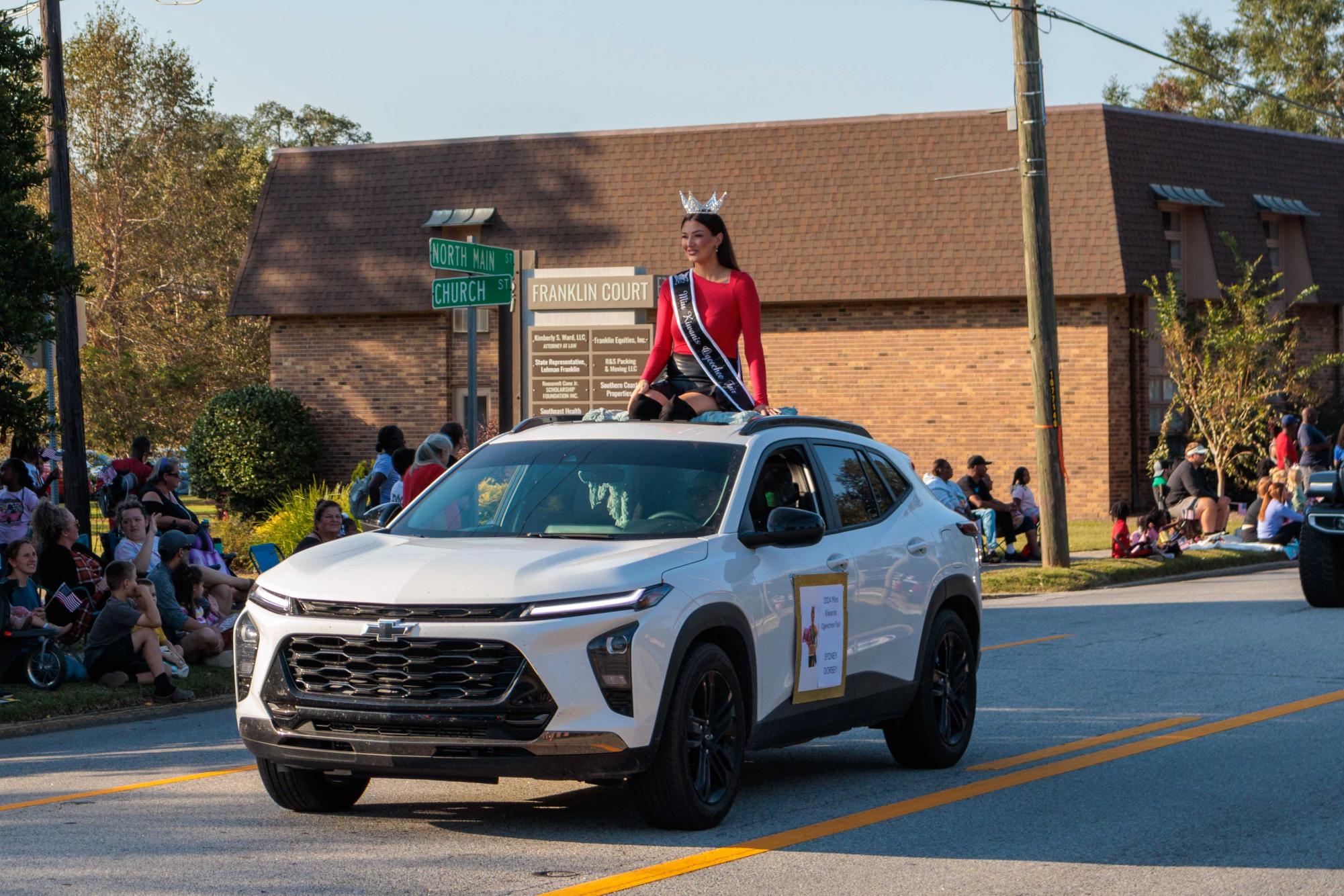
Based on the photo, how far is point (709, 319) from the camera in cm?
991

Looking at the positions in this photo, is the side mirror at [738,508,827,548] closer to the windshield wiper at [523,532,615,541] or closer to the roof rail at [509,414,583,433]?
the windshield wiper at [523,532,615,541]

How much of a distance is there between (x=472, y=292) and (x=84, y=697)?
4660 mm

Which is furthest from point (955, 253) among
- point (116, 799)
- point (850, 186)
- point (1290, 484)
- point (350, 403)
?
point (116, 799)

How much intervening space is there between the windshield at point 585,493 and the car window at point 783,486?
19cm

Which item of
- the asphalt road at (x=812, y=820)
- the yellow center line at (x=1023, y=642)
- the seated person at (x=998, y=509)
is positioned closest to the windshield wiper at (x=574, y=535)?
the asphalt road at (x=812, y=820)

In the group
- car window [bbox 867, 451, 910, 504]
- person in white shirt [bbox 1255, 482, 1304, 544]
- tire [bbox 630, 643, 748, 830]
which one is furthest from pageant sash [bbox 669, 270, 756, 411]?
person in white shirt [bbox 1255, 482, 1304, 544]

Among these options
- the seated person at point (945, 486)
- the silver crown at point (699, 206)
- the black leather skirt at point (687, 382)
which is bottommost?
the seated person at point (945, 486)

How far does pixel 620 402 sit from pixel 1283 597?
7.74 metres

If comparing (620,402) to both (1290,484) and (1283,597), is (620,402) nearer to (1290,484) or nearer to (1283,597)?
(1283,597)

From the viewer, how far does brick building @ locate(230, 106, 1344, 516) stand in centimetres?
3206

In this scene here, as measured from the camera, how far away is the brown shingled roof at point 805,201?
32.0 metres

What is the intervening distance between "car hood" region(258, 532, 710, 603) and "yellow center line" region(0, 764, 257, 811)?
1.88 m

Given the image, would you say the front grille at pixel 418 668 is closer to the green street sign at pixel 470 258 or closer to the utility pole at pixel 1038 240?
the green street sign at pixel 470 258

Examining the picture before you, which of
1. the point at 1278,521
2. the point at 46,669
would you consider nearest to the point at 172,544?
the point at 46,669
